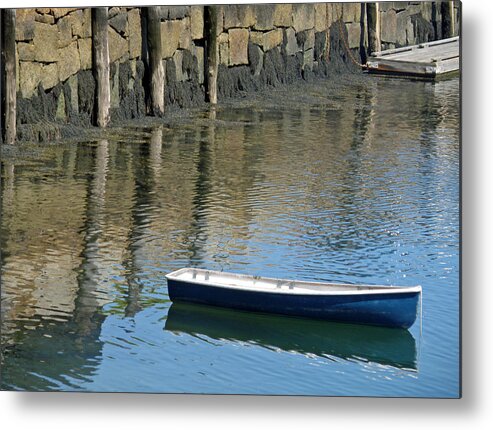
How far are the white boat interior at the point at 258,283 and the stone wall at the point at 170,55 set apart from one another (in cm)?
119

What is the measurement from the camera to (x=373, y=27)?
11.4 metres

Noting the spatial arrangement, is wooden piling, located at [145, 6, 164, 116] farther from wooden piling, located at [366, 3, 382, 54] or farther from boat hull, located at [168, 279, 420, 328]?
wooden piling, located at [366, 3, 382, 54]

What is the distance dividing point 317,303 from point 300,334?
0.22 metres

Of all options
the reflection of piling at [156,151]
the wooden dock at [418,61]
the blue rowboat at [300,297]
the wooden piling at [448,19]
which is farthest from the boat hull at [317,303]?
the wooden piling at [448,19]

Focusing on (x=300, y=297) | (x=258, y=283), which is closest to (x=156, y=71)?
(x=258, y=283)

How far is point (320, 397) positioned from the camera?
35.8ft

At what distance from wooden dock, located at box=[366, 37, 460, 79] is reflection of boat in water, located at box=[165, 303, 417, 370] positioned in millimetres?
1616

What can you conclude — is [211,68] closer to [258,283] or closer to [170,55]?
[170,55]

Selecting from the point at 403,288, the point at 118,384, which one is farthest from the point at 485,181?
the point at 118,384

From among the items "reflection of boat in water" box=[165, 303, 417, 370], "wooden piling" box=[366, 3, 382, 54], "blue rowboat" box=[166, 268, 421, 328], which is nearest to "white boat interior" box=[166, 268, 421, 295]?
"blue rowboat" box=[166, 268, 421, 328]

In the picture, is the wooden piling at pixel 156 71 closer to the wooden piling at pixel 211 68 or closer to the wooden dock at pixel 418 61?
the wooden piling at pixel 211 68

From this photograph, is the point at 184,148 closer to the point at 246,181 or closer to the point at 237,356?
the point at 246,181

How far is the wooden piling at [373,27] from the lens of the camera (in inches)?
443

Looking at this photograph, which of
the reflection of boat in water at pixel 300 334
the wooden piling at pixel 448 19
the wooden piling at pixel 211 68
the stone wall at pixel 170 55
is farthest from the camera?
the wooden piling at pixel 211 68
